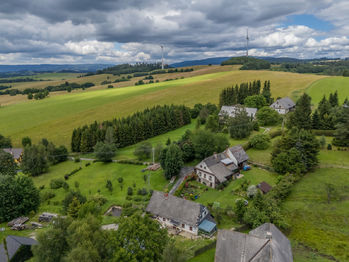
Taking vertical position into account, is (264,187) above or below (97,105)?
below

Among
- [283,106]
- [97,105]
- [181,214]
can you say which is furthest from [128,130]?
[283,106]

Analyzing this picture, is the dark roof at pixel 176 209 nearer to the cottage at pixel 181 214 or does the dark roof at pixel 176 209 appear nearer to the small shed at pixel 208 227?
the cottage at pixel 181 214

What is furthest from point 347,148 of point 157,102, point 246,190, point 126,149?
point 157,102

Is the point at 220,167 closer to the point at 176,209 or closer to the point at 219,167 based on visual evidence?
the point at 219,167

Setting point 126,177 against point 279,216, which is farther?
point 126,177

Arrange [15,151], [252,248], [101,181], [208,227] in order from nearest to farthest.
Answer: [252,248] → [208,227] → [101,181] → [15,151]

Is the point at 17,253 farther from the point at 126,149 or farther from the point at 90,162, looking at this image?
the point at 126,149

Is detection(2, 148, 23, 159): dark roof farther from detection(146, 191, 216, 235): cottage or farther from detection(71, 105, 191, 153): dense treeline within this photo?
detection(146, 191, 216, 235): cottage

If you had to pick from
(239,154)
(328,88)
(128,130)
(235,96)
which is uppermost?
(328,88)
